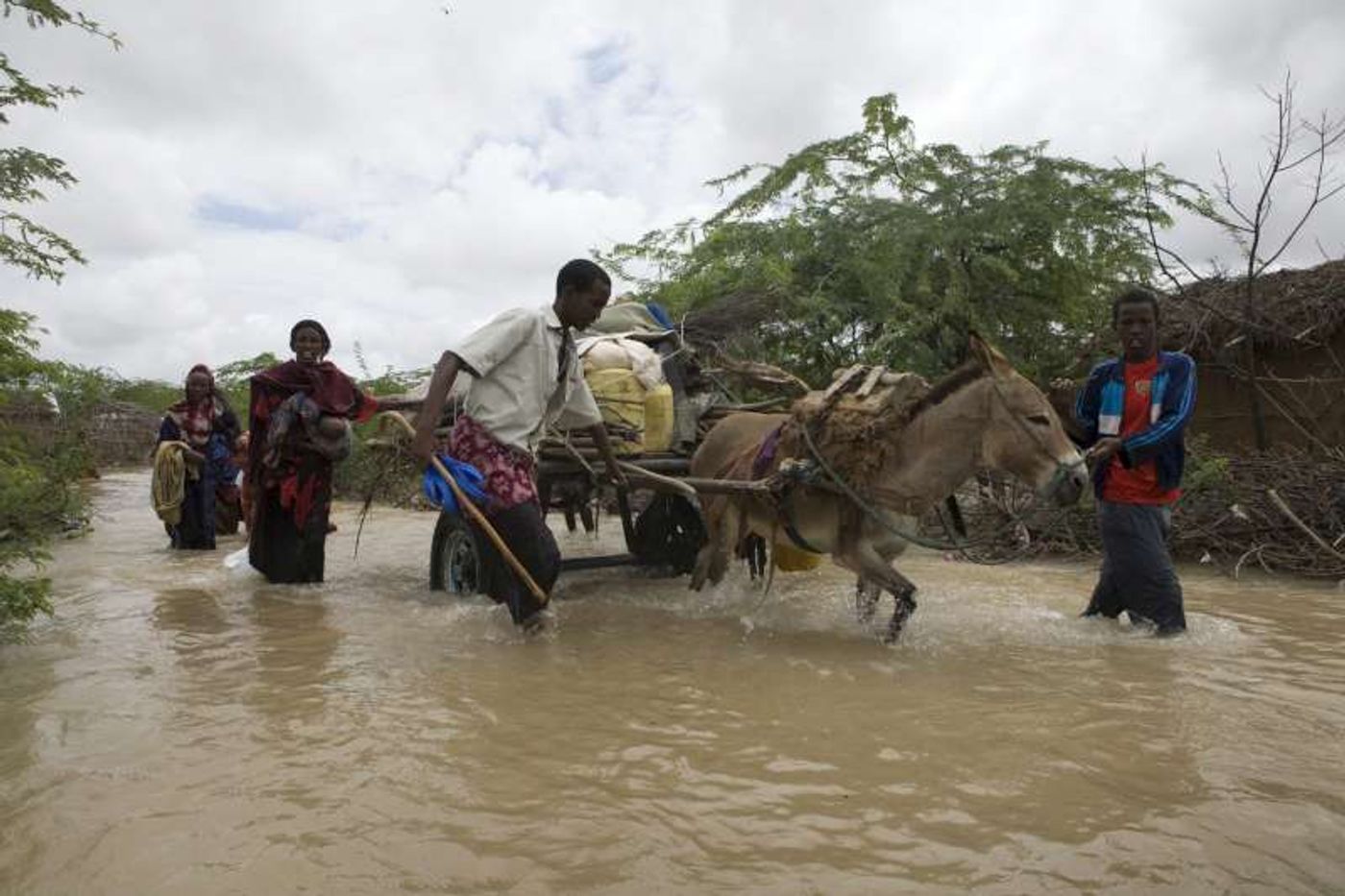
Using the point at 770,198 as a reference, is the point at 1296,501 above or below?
below

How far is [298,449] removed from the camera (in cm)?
659

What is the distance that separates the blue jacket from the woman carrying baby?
4.83 metres

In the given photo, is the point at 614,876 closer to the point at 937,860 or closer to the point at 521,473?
the point at 937,860

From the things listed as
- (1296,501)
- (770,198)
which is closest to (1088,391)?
(1296,501)

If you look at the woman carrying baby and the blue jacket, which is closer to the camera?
the blue jacket

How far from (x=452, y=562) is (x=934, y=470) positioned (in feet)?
10.9

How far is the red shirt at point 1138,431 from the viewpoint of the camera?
4699 millimetres

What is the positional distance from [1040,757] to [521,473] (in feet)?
9.05

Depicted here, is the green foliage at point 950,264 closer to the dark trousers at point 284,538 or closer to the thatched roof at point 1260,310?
the thatched roof at point 1260,310

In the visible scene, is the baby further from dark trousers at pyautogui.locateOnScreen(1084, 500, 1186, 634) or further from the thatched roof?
the thatched roof

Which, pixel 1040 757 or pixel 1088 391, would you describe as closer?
pixel 1040 757

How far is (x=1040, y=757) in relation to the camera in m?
3.07

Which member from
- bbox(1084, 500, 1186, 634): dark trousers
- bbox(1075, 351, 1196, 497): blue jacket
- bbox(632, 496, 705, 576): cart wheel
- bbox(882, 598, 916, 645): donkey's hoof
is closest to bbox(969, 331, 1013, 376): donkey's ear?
bbox(1075, 351, 1196, 497): blue jacket

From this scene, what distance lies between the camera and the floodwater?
232 cm
